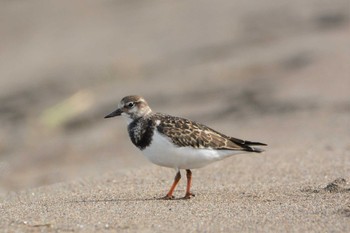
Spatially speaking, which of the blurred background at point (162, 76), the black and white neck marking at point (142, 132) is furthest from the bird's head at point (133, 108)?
the blurred background at point (162, 76)

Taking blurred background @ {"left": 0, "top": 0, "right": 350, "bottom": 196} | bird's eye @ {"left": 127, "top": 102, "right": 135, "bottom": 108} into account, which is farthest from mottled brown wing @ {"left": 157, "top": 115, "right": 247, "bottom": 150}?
blurred background @ {"left": 0, "top": 0, "right": 350, "bottom": 196}

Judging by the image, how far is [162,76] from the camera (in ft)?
42.2

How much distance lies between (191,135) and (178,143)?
145mm

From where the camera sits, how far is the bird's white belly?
253 inches

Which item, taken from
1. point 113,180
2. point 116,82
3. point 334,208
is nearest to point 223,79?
point 116,82

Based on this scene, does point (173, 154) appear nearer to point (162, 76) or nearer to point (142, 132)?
point (142, 132)

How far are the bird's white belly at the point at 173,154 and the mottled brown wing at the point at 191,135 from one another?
0.04 m

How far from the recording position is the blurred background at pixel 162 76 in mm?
10195

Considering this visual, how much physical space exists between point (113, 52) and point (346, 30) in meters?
4.38

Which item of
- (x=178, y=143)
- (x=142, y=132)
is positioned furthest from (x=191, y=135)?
(x=142, y=132)

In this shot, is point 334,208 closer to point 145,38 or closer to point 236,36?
point 236,36

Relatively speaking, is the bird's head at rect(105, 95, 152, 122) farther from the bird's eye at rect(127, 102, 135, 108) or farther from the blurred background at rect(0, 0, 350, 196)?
the blurred background at rect(0, 0, 350, 196)

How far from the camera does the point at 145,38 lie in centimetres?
1538

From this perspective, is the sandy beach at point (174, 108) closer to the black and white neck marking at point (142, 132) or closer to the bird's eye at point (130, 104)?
the black and white neck marking at point (142, 132)
